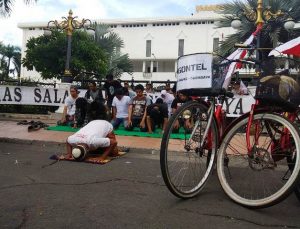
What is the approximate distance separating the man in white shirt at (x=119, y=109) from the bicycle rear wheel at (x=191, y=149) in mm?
6743

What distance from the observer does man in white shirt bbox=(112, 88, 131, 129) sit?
11484 mm

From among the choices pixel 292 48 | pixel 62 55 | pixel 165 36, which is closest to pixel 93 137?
pixel 292 48

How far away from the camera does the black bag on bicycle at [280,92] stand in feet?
13.0

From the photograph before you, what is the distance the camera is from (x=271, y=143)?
416cm

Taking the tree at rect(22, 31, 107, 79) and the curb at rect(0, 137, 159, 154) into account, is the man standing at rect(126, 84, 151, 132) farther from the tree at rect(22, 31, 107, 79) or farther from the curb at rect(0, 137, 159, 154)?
the tree at rect(22, 31, 107, 79)

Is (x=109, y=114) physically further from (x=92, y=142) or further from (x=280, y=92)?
(x=280, y=92)

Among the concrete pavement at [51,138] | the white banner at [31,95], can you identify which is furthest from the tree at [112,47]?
the concrete pavement at [51,138]

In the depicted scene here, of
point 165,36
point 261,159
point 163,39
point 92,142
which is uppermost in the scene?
point 165,36

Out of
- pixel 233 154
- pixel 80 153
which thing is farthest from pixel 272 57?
pixel 80 153

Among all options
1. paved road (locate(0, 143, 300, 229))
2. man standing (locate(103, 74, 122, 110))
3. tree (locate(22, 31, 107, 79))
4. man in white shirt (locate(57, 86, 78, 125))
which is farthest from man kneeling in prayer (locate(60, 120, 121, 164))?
tree (locate(22, 31, 107, 79))

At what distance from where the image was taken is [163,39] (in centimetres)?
6988

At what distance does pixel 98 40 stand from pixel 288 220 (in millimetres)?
34785

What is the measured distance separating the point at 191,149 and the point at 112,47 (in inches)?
1337

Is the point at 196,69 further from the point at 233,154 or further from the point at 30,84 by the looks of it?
the point at 30,84
